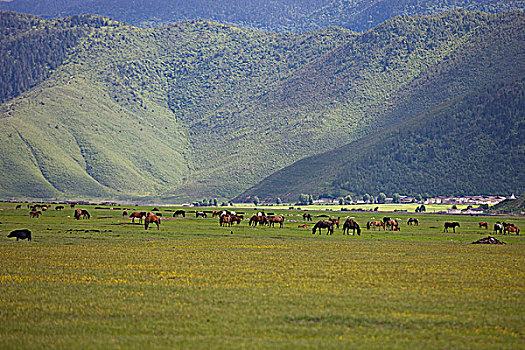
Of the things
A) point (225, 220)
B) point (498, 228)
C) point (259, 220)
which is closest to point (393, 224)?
point (498, 228)

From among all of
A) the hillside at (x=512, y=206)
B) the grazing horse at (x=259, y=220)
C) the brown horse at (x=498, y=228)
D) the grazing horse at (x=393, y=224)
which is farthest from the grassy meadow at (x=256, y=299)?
the hillside at (x=512, y=206)

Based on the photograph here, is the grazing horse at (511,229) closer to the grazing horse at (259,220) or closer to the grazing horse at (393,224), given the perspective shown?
the grazing horse at (393,224)

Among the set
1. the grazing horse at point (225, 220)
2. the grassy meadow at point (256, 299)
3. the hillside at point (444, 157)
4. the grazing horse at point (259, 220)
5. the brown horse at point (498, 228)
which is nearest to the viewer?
the grassy meadow at point (256, 299)

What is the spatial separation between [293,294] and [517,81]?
175170mm

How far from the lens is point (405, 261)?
39.8 m

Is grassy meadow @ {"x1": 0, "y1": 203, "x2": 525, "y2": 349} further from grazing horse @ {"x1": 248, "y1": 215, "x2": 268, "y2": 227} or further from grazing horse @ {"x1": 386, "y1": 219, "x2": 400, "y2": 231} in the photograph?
grazing horse @ {"x1": 248, "y1": 215, "x2": 268, "y2": 227}

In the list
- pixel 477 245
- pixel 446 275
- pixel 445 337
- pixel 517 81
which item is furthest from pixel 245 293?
pixel 517 81

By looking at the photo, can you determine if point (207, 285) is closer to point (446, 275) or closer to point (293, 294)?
point (293, 294)

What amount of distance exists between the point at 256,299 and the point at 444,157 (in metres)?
157

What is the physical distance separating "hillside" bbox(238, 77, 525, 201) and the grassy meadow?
12478cm

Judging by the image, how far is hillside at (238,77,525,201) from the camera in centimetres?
16475

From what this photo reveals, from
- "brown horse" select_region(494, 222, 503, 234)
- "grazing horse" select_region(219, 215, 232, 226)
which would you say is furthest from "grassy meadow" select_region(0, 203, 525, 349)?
"grazing horse" select_region(219, 215, 232, 226)

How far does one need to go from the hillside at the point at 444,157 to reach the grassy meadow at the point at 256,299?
124780 mm

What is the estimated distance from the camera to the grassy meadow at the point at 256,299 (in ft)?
68.6
